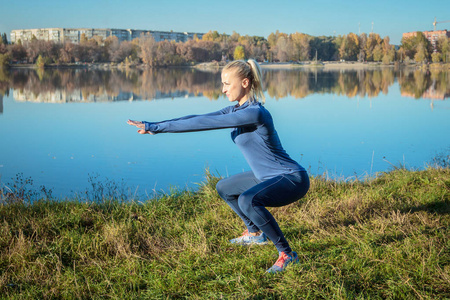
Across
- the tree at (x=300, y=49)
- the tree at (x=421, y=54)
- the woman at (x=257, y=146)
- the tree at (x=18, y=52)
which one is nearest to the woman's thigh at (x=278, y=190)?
the woman at (x=257, y=146)

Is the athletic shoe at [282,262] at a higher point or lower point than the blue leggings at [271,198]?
lower

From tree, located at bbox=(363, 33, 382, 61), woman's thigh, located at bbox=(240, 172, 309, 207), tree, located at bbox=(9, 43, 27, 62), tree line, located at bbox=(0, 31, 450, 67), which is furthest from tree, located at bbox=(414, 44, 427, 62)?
woman's thigh, located at bbox=(240, 172, 309, 207)

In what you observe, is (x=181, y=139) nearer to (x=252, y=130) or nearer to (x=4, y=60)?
(x=252, y=130)

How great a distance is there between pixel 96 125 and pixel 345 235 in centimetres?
1390

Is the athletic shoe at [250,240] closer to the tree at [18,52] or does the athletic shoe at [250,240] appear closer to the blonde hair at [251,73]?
the blonde hair at [251,73]

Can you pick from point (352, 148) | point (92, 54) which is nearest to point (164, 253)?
point (352, 148)

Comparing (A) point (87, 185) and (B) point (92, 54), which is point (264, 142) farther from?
(B) point (92, 54)

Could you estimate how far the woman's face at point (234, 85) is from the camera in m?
3.05

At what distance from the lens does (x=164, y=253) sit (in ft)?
10.9

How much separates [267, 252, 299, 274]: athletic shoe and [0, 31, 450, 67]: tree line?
66074mm

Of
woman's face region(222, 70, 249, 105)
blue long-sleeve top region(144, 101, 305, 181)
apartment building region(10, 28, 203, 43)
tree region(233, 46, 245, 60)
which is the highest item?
apartment building region(10, 28, 203, 43)

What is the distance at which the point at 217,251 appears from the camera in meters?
3.34

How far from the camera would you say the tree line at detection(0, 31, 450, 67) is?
79938 mm

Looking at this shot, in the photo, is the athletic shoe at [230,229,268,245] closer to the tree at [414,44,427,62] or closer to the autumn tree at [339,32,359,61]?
the tree at [414,44,427,62]
